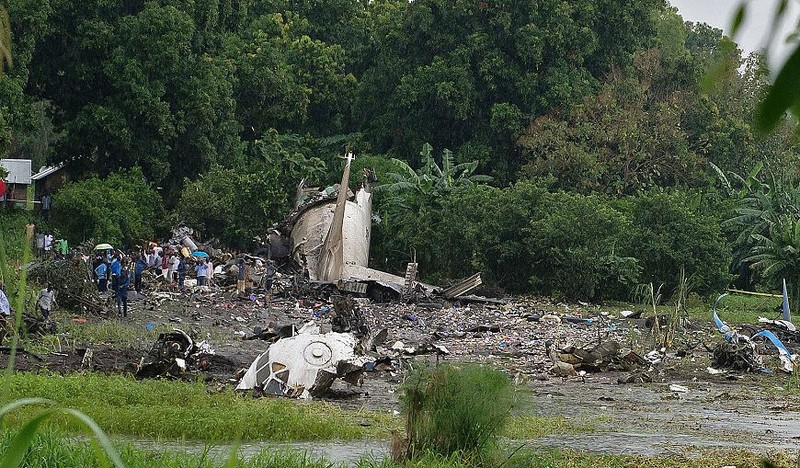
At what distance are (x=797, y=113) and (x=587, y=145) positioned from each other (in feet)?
116

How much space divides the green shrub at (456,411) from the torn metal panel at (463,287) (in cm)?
1938

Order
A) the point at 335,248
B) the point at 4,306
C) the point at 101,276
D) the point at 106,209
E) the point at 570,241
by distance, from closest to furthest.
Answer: the point at 4,306 → the point at 101,276 → the point at 335,248 → the point at 570,241 → the point at 106,209

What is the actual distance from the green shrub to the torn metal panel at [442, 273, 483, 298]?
63.6ft

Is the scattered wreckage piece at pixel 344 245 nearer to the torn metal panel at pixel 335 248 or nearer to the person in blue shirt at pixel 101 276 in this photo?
the torn metal panel at pixel 335 248

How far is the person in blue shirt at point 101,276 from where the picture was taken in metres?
23.5

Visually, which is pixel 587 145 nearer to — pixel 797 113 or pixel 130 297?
pixel 130 297

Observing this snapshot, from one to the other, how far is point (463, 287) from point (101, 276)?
8.69 metres

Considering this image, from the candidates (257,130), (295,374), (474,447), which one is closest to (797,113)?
(474,447)

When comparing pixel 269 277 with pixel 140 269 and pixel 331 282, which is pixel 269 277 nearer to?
pixel 331 282

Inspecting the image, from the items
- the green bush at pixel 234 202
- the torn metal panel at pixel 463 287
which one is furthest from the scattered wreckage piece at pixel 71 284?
the green bush at pixel 234 202

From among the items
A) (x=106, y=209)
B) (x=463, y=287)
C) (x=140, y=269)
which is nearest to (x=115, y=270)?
(x=140, y=269)

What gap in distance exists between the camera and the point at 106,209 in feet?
101

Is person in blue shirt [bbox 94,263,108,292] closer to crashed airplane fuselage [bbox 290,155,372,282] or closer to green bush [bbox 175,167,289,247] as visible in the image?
crashed airplane fuselage [bbox 290,155,372,282]

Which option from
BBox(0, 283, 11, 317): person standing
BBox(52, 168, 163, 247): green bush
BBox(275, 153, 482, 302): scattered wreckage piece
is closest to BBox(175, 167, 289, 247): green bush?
BBox(275, 153, 482, 302): scattered wreckage piece
